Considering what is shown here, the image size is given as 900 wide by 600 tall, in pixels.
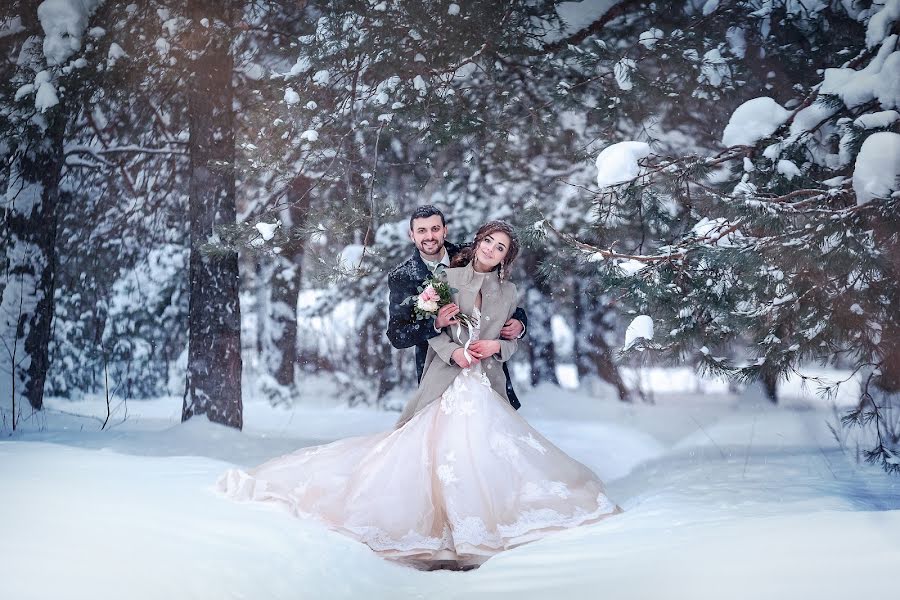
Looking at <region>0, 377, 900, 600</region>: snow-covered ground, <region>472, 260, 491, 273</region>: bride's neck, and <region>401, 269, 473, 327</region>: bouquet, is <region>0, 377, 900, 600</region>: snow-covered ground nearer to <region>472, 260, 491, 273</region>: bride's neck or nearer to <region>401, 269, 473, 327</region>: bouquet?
<region>401, 269, 473, 327</region>: bouquet

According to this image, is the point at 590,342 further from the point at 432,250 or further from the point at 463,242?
the point at 432,250

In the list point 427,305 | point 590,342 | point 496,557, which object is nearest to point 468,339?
point 427,305

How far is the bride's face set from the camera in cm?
285

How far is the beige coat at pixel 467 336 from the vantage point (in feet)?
9.42

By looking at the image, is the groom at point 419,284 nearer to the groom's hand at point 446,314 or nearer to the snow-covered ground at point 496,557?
the groom's hand at point 446,314

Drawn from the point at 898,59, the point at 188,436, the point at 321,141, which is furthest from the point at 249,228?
the point at 898,59

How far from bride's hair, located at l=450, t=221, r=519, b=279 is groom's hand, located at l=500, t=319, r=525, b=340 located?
20cm

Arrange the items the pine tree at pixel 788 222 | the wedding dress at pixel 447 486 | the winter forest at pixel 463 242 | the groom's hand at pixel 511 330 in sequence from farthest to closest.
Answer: the groom's hand at pixel 511 330, the wedding dress at pixel 447 486, the pine tree at pixel 788 222, the winter forest at pixel 463 242

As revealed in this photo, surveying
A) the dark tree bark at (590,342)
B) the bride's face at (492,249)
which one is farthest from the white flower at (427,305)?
the dark tree bark at (590,342)

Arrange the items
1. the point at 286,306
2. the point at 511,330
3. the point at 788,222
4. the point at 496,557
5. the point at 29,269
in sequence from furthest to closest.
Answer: the point at 286,306 < the point at 29,269 < the point at 511,330 < the point at 788,222 < the point at 496,557

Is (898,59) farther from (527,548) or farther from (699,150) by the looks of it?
(699,150)

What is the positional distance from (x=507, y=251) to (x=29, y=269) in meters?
3.55

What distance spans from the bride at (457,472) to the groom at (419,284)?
64mm

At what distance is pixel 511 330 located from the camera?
9.59 feet
